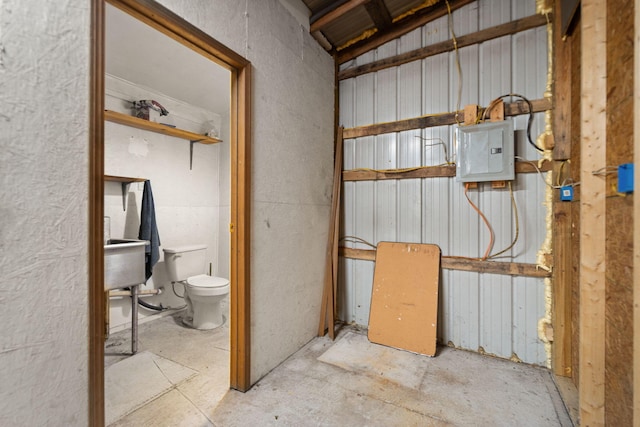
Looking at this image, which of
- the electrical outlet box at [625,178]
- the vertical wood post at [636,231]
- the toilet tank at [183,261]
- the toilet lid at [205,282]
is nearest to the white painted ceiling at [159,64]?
the toilet tank at [183,261]

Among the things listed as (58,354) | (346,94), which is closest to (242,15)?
(346,94)

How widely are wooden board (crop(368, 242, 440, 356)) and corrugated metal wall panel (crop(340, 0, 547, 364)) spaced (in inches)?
4.4

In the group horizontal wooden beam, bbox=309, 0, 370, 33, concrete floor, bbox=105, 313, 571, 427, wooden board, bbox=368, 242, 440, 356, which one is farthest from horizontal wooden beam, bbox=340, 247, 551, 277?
horizontal wooden beam, bbox=309, 0, 370, 33

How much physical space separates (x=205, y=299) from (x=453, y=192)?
2380 mm

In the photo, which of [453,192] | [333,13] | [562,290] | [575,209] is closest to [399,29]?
[333,13]

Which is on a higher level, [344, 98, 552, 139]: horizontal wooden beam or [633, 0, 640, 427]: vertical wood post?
[344, 98, 552, 139]: horizontal wooden beam

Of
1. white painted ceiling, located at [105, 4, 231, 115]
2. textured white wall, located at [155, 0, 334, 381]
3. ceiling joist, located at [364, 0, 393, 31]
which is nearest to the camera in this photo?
textured white wall, located at [155, 0, 334, 381]

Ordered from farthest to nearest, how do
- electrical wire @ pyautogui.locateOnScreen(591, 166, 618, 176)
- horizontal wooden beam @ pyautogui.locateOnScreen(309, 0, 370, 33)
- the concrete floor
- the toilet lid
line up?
the toilet lid
horizontal wooden beam @ pyautogui.locateOnScreen(309, 0, 370, 33)
the concrete floor
electrical wire @ pyautogui.locateOnScreen(591, 166, 618, 176)

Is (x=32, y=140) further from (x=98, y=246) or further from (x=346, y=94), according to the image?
(x=346, y=94)

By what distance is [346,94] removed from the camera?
279 cm

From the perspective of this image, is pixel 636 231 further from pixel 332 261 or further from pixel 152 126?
pixel 152 126

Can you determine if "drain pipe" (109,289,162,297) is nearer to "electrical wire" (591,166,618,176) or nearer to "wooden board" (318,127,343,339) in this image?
"wooden board" (318,127,343,339)

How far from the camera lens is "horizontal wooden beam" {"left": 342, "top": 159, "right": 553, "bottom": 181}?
2.03 meters

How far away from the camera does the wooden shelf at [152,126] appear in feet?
7.87
